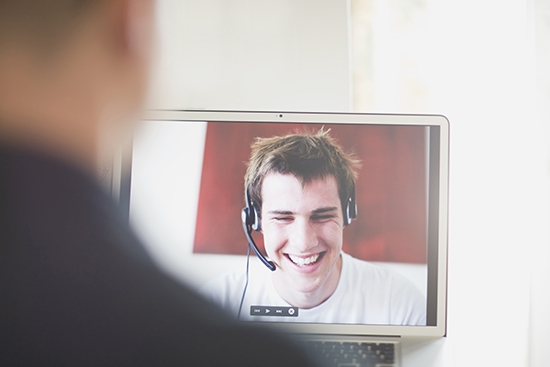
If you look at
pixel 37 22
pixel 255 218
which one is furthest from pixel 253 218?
pixel 37 22

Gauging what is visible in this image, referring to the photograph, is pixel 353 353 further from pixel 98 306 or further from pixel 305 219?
pixel 98 306

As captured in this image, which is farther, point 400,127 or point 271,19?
point 271,19

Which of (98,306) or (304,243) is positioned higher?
(304,243)

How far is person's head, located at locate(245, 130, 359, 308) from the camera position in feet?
2.88

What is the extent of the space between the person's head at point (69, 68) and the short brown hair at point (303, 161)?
353 millimetres

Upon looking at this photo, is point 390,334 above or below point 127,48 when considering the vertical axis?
below

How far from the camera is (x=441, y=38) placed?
1.03 m

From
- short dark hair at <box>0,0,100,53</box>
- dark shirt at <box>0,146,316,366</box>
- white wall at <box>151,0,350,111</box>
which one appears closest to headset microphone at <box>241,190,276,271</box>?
dark shirt at <box>0,146,316,366</box>

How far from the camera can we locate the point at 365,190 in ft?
2.94

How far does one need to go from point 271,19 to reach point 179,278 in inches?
24.2

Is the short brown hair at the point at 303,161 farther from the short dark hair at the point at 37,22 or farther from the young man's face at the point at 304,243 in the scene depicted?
the short dark hair at the point at 37,22

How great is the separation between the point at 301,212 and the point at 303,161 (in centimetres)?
10

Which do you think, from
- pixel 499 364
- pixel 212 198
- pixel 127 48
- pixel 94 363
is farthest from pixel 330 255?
pixel 127 48

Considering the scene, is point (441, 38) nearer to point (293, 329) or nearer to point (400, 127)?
point (400, 127)
